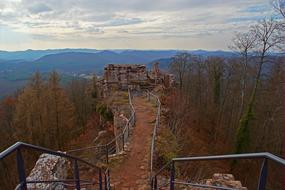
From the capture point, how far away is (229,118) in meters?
27.6

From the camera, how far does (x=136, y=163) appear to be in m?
10.2

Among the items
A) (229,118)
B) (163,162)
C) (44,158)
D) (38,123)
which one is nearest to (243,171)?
(229,118)

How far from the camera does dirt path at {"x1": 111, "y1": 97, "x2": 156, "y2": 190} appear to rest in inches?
348

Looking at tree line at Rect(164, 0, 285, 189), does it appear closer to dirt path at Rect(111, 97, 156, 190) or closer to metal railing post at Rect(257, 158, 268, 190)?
dirt path at Rect(111, 97, 156, 190)

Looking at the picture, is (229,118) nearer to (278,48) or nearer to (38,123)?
(278,48)

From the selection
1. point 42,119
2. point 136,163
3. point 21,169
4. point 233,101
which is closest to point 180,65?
point 233,101

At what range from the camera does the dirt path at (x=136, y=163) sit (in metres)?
8.85

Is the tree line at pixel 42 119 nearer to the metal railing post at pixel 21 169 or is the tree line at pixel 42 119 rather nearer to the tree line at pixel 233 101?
the tree line at pixel 233 101

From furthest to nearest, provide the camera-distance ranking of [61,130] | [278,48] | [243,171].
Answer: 1. [61,130]
2. [243,171]
3. [278,48]

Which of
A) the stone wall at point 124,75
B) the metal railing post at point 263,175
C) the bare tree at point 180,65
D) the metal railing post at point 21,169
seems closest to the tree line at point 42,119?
the stone wall at point 124,75

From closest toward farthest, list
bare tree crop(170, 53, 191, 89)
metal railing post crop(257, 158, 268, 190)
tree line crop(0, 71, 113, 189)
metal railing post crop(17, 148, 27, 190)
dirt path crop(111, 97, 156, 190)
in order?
metal railing post crop(257, 158, 268, 190), metal railing post crop(17, 148, 27, 190), dirt path crop(111, 97, 156, 190), tree line crop(0, 71, 113, 189), bare tree crop(170, 53, 191, 89)

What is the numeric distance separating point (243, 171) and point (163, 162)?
1246cm

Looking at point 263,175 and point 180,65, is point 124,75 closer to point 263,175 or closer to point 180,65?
point 180,65

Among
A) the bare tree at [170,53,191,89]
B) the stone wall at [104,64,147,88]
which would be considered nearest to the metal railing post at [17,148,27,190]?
the stone wall at [104,64,147,88]
